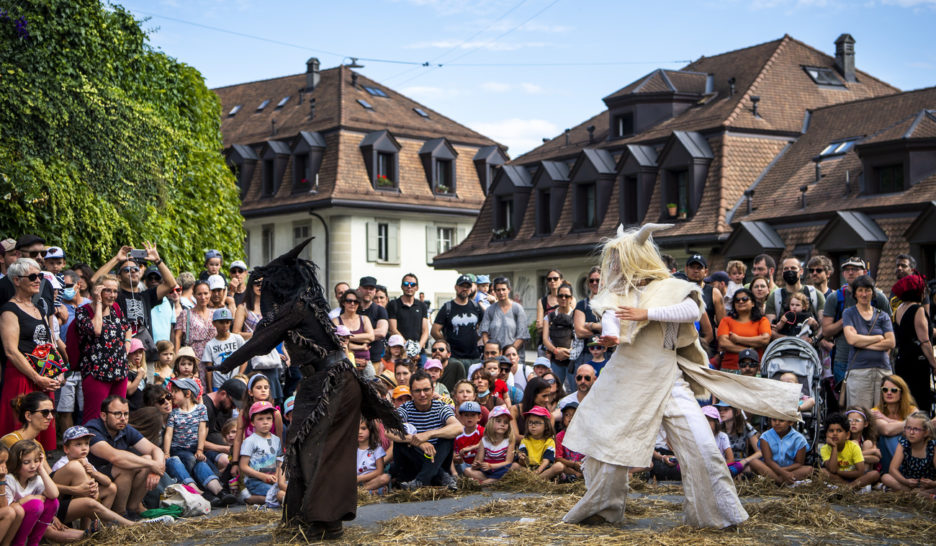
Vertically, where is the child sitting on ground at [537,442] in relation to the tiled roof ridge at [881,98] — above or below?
below

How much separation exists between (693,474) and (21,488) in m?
4.77

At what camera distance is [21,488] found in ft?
29.5

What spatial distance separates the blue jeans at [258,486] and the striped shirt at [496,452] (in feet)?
7.35

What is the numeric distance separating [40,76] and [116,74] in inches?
239

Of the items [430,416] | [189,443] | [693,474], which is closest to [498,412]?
[430,416]

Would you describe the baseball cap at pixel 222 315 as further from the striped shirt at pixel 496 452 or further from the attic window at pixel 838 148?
the attic window at pixel 838 148

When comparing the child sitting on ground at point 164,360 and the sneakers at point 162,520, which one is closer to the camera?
the sneakers at point 162,520

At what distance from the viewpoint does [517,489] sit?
38.9 feet

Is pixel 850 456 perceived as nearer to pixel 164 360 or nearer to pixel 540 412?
pixel 540 412

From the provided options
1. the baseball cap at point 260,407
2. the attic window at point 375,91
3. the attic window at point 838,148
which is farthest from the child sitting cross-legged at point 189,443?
the attic window at point 375,91

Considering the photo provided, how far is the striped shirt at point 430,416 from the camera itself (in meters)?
12.3

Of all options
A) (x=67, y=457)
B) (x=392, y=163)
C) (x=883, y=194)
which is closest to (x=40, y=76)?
(x=67, y=457)

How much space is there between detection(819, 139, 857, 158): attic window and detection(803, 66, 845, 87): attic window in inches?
Answer: 207

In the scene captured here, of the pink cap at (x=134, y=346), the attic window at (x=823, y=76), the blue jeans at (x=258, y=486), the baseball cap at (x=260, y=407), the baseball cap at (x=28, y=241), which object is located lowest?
the blue jeans at (x=258, y=486)
